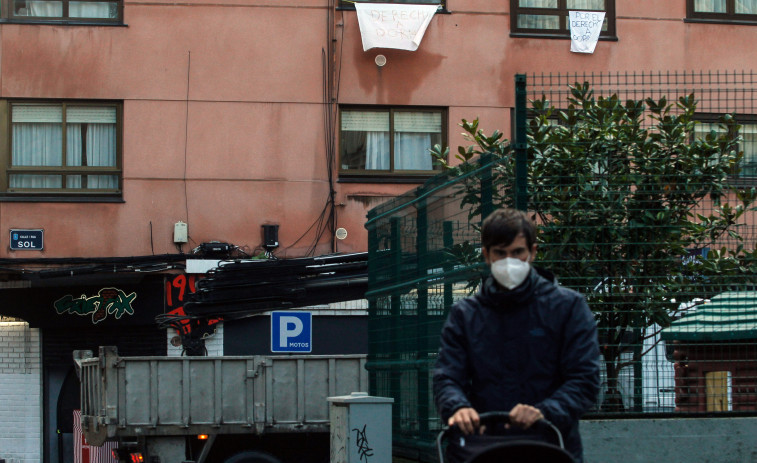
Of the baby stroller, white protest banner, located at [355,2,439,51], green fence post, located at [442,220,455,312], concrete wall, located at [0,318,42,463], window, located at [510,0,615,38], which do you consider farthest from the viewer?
window, located at [510,0,615,38]

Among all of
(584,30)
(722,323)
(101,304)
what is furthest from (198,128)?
(722,323)

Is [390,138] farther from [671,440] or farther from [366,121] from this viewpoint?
[671,440]

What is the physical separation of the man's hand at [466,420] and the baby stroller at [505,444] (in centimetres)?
4

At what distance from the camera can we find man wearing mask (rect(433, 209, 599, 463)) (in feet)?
13.7

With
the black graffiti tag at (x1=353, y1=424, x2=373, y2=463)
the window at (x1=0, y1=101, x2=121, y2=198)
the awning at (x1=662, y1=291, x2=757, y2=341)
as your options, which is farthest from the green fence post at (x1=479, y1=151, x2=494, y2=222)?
the window at (x1=0, y1=101, x2=121, y2=198)

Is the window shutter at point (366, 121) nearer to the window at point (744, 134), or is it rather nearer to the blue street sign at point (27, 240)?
the blue street sign at point (27, 240)

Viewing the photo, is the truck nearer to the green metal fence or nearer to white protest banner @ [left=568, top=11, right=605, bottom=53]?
the green metal fence

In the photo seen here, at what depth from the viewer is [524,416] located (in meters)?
3.97

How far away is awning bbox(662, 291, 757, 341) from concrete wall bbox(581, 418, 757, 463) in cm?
58

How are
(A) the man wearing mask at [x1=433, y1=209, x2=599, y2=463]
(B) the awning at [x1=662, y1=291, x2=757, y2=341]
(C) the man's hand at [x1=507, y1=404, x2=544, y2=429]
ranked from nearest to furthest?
(C) the man's hand at [x1=507, y1=404, x2=544, y2=429]
(A) the man wearing mask at [x1=433, y1=209, x2=599, y2=463]
(B) the awning at [x1=662, y1=291, x2=757, y2=341]

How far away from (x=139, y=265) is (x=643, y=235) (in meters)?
10.7

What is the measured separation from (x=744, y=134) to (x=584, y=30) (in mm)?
9409

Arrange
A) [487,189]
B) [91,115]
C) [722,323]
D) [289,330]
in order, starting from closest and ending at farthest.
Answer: [487,189], [722,323], [289,330], [91,115]

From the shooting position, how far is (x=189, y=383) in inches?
536
